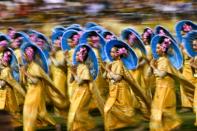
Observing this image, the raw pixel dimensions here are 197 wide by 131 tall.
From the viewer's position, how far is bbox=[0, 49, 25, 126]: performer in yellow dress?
9.47 meters

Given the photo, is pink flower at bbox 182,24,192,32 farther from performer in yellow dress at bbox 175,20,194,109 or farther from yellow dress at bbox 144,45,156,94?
yellow dress at bbox 144,45,156,94

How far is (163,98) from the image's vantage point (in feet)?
28.7

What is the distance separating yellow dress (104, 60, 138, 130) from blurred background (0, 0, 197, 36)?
7.29 metres

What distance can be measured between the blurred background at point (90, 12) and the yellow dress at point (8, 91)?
659 cm

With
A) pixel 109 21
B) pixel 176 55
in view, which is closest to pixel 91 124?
pixel 176 55

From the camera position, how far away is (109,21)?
646 inches

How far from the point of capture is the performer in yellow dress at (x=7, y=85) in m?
9.47

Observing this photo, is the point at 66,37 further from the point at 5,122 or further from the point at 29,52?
the point at 5,122

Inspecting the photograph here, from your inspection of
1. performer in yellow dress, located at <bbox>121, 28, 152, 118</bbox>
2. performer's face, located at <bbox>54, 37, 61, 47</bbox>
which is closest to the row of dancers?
performer in yellow dress, located at <bbox>121, 28, 152, 118</bbox>

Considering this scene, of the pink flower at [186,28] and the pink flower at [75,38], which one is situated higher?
the pink flower at [186,28]

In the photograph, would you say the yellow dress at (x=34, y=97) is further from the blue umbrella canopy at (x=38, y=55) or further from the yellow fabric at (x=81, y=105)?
the yellow fabric at (x=81, y=105)

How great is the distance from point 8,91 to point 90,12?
27.1ft

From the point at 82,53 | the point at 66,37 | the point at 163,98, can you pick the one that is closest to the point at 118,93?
the point at 163,98

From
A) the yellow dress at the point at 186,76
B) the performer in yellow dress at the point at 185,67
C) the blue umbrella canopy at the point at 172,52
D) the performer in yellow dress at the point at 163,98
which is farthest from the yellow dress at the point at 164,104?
the yellow dress at the point at 186,76
